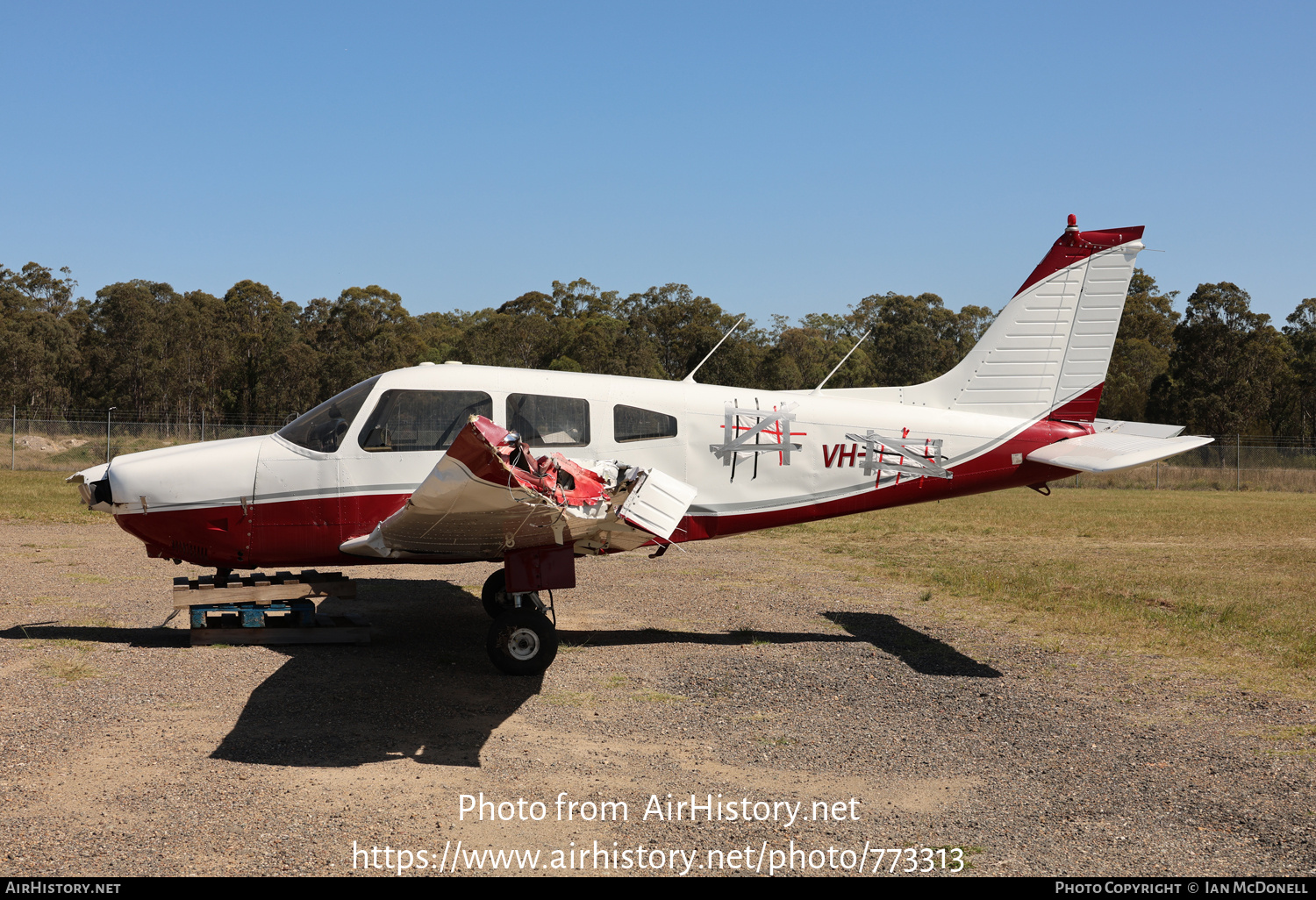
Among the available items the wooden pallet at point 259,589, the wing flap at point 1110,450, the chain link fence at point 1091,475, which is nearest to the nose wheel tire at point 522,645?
the wooden pallet at point 259,589

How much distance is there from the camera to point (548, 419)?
8266mm

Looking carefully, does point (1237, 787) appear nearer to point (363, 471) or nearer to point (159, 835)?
point (159, 835)

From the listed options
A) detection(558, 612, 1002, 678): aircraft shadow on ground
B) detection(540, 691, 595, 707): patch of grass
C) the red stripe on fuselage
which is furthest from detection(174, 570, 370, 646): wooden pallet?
detection(540, 691, 595, 707): patch of grass

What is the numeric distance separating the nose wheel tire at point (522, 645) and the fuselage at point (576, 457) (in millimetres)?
1580

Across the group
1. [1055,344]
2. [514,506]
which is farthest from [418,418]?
[1055,344]

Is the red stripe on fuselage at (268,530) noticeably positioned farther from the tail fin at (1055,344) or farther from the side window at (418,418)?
the tail fin at (1055,344)

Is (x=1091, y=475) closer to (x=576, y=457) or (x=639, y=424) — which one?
(x=639, y=424)

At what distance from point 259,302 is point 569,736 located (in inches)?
2972

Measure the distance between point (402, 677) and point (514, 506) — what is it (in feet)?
7.80

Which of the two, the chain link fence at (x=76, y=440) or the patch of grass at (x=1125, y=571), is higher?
the chain link fence at (x=76, y=440)

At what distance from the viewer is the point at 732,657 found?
8203 mm

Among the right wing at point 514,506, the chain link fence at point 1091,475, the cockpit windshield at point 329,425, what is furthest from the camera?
the chain link fence at point 1091,475

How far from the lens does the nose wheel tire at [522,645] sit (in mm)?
7387

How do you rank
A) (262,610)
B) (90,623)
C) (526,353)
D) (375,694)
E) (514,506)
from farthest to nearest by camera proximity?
(526,353), (90,623), (262,610), (375,694), (514,506)
